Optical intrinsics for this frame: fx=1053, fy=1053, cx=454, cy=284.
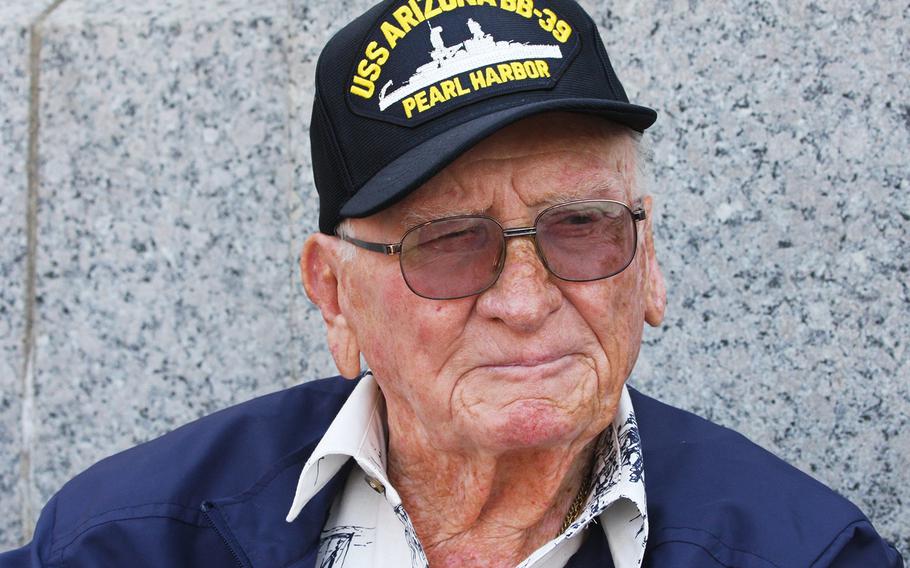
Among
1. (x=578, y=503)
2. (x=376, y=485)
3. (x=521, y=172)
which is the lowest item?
(x=578, y=503)

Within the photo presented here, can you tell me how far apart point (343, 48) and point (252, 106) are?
119 centimetres

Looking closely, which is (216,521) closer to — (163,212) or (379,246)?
(379,246)

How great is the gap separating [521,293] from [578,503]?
1.87 ft

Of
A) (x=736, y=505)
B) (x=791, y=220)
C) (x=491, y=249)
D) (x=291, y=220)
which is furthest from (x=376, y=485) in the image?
(x=791, y=220)

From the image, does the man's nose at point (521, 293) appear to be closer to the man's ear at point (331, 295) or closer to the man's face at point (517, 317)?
the man's face at point (517, 317)

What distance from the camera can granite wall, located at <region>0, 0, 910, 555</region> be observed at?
108 inches

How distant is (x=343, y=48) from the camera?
210cm

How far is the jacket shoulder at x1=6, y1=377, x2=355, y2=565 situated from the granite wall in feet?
2.35

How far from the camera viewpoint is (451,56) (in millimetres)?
1977

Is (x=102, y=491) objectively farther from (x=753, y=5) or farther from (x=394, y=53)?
(x=753, y=5)

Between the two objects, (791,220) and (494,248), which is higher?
(494,248)

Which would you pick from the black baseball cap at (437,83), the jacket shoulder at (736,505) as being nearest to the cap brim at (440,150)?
the black baseball cap at (437,83)

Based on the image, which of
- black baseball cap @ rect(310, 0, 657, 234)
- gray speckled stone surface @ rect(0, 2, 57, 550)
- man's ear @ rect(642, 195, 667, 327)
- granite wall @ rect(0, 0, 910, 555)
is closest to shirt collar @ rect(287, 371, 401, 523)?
black baseball cap @ rect(310, 0, 657, 234)

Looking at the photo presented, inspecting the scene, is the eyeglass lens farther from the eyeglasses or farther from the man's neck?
the man's neck
